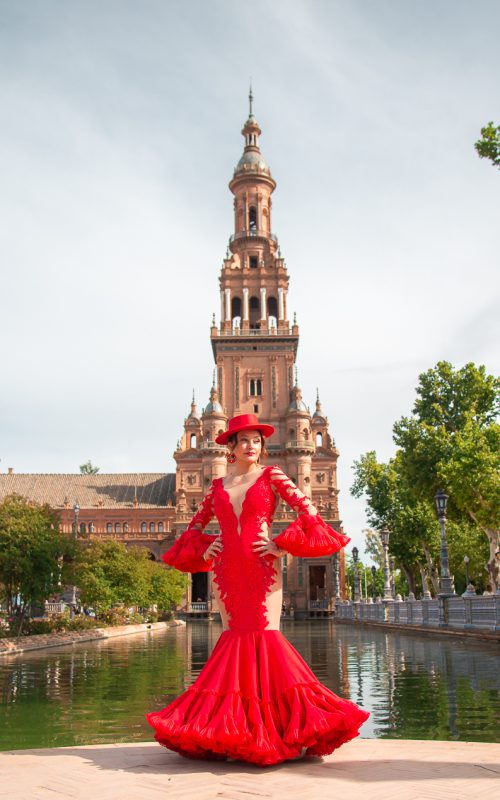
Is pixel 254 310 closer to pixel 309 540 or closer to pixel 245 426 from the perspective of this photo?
pixel 245 426

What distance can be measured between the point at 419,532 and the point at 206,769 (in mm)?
43870

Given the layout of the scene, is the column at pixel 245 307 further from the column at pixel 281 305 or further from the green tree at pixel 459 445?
the green tree at pixel 459 445

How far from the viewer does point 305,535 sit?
226 inches

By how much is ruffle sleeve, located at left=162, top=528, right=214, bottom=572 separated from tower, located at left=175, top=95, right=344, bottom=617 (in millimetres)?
59837

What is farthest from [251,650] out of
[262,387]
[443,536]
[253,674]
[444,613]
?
[262,387]

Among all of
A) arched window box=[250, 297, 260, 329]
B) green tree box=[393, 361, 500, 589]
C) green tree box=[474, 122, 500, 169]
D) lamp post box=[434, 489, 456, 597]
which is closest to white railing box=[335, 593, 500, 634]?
lamp post box=[434, 489, 456, 597]

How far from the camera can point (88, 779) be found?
4.64 metres

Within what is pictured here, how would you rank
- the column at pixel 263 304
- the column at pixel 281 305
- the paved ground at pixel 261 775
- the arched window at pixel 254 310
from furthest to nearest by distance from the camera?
the arched window at pixel 254 310 < the column at pixel 281 305 < the column at pixel 263 304 < the paved ground at pixel 261 775

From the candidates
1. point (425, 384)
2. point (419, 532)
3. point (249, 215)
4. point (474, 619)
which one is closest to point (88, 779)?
point (474, 619)

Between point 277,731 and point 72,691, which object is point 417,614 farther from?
point 277,731

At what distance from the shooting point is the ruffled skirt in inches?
196

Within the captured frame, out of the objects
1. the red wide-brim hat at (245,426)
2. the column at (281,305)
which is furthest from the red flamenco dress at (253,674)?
the column at (281,305)

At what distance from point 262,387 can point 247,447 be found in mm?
71566

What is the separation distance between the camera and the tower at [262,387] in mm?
72938
